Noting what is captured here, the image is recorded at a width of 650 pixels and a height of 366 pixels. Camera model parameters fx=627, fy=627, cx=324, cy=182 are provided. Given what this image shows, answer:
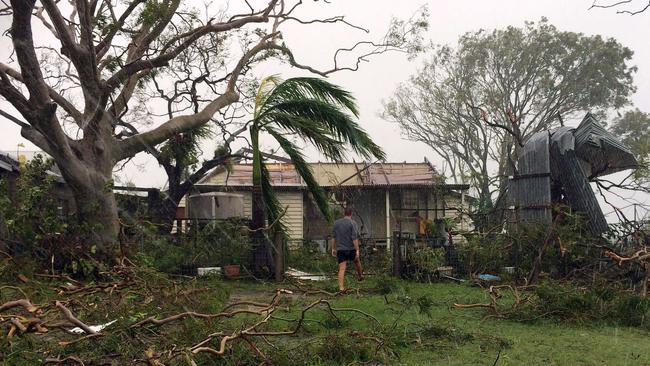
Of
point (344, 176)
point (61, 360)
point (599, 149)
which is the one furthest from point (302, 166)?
point (344, 176)

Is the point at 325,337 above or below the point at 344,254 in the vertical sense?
below

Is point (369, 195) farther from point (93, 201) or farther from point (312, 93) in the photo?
point (93, 201)

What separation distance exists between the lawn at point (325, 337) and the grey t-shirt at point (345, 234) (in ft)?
7.07

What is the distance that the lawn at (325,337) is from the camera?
4.87 m

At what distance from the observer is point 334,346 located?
5262 millimetres

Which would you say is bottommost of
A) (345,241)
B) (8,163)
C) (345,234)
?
(345,241)

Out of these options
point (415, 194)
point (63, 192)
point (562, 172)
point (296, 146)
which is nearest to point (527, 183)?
point (562, 172)

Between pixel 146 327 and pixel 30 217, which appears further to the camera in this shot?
pixel 30 217

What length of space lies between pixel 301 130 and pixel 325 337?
7726 mm

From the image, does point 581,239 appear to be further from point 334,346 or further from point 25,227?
point 25,227

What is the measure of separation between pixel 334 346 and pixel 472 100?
25152mm

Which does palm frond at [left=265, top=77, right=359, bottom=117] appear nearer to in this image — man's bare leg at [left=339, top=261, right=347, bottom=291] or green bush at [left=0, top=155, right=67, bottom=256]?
man's bare leg at [left=339, top=261, right=347, bottom=291]

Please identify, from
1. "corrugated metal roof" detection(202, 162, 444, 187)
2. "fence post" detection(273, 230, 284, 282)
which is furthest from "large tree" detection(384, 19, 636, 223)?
"fence post" detection(273, 230, 284, 282)

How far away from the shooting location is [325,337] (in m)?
5.55
